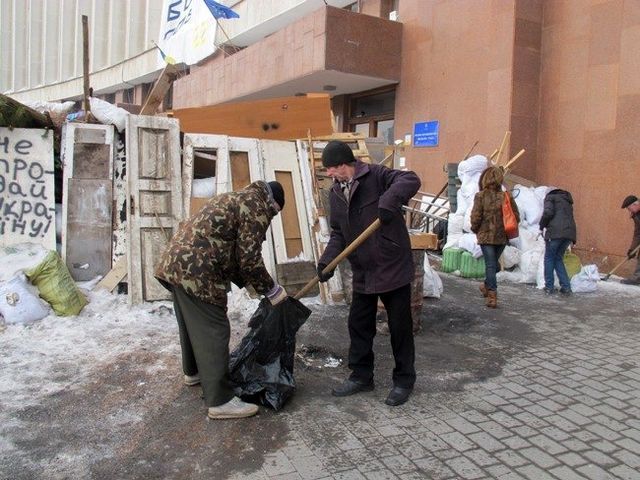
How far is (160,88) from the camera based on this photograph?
22.6 ft

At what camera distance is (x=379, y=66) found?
39.5 feet

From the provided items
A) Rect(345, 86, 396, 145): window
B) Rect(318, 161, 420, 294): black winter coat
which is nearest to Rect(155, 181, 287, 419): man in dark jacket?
Rect(318, 161, 420, 294): black winter coat

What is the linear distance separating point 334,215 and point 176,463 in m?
1.92

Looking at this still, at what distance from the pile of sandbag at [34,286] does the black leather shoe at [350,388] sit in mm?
2895

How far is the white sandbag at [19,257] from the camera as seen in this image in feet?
16.7

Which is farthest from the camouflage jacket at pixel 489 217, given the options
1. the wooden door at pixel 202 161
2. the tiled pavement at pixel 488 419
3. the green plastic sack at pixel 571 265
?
the wooden door at pixel 202 161

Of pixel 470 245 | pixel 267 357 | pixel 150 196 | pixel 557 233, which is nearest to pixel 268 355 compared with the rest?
pixel 267 357

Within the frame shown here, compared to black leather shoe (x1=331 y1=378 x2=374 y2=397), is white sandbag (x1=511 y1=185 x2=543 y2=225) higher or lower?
higher

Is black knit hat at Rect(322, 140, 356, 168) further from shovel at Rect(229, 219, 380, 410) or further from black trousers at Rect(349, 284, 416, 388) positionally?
black trousers at Rect(349, 284, 416, 388)

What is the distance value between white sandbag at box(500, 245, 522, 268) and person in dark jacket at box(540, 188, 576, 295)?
1082 mm

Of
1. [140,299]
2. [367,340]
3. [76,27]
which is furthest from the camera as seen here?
[76,27]

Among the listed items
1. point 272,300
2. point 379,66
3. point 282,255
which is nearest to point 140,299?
point 282,255

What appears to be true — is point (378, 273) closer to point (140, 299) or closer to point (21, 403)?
point (21, 403)

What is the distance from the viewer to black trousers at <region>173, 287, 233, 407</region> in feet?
10.6
